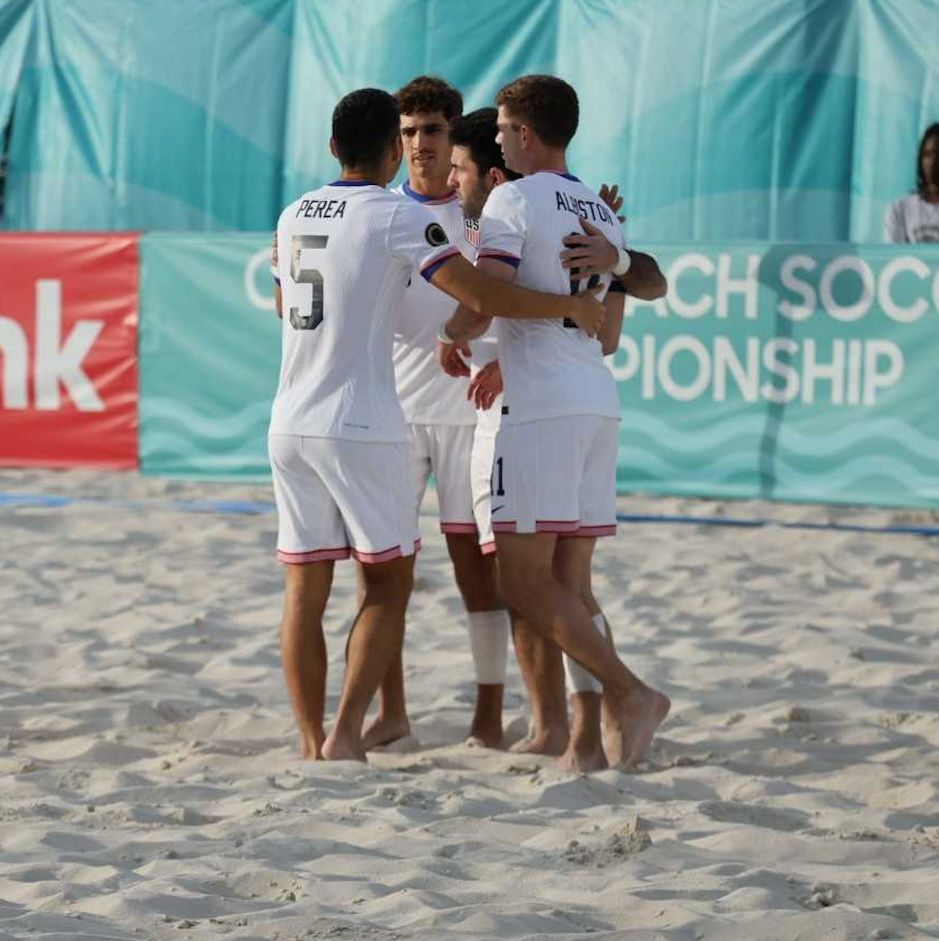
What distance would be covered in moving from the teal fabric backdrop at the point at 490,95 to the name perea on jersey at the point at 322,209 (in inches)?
275

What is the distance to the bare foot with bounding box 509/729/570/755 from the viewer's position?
16.5 feet

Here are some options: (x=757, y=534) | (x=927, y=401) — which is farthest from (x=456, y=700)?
(x=927, y=401)

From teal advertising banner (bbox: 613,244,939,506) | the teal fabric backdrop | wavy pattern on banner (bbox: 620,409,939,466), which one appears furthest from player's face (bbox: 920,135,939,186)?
wavy pattern on banner (bbox: 620,409,939,466)

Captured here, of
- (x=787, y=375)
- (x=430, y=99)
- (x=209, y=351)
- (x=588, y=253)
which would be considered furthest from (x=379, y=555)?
(x=209, y=351)

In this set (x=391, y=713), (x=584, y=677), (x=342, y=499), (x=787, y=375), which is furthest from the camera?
(x=787, y=375)

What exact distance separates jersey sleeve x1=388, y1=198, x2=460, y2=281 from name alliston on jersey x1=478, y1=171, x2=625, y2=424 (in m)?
0.11

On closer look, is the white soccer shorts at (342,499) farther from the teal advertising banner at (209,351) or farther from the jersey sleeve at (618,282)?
the teal advertising banner at (209,351)

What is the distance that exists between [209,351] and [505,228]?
5131mm

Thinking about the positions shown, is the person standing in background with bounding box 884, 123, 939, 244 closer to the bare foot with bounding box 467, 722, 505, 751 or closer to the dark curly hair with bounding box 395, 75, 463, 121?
the dark curly hair with bounding box 395, 75, 463, 121

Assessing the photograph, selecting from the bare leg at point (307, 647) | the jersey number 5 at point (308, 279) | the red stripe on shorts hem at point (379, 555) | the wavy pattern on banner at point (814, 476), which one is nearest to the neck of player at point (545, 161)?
the jersey number 5 at point (308, 279)

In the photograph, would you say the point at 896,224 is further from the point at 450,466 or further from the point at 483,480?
the point at 483,480

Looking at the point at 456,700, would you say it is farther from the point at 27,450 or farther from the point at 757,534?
the point at 27,450

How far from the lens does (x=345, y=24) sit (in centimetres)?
1272

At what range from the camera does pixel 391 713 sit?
5.21 m
